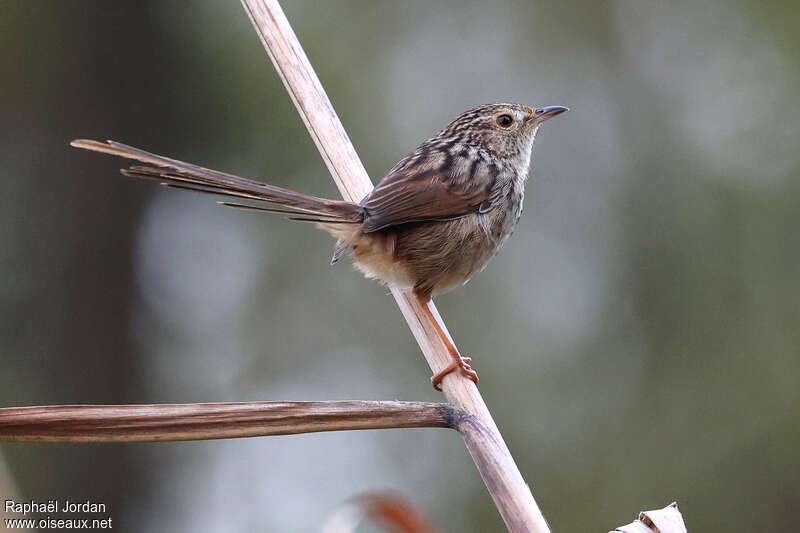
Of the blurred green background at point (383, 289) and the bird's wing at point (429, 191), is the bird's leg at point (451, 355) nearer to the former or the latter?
the bird's wing at point (429, 191)

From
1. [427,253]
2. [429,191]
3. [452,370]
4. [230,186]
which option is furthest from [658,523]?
[429,191]

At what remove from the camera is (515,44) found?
8156mm

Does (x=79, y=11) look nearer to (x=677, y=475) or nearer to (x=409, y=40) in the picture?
(x=409, y=40)

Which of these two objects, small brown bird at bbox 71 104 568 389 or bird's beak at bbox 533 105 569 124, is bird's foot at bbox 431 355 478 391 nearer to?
small brown bird at bbox 71 104 568 389

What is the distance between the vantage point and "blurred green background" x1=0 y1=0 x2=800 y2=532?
6.62 meters

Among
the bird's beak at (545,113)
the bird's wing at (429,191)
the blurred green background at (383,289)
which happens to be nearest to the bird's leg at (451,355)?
the bird's wing at (429,191)

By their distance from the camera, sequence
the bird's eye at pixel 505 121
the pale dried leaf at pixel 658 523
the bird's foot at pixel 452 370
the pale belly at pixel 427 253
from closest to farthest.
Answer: the pale dried leaf at pixel 658 523 < the bird's foot at pixel 452 370 < the pale belly at pixel 427 253 < the bird's eye at pixel 505 121

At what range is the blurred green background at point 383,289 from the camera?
261 inches

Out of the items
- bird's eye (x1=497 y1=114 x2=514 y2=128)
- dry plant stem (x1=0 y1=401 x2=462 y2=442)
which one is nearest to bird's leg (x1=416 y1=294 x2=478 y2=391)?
dry plant stem (x1=0 y1=401 x2=462 y2=442)

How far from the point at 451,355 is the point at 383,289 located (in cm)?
421

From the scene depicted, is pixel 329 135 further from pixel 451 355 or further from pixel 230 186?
pixel 451 355

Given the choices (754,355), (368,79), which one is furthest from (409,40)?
(754,355)

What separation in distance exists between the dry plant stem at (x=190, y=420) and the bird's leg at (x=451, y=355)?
2.99 feet

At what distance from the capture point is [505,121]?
428 centimetres
